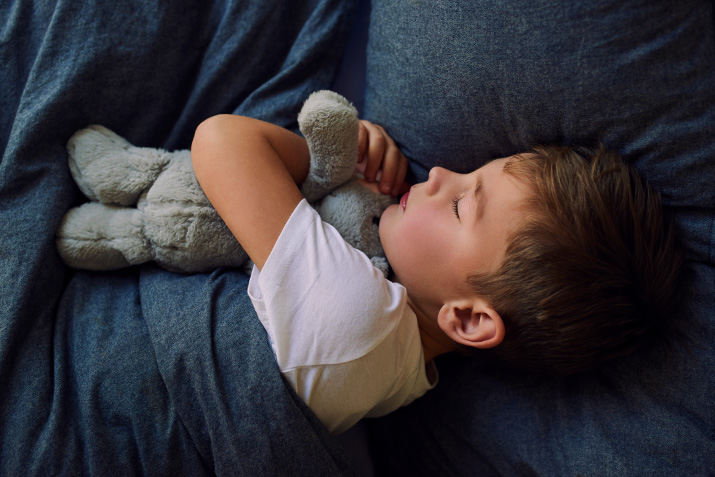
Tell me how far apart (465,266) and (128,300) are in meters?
0.55

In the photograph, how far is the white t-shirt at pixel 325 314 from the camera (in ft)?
2.18

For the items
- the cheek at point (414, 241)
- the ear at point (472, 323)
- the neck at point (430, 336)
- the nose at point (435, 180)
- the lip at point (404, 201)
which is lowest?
the neck at point (430, 336)

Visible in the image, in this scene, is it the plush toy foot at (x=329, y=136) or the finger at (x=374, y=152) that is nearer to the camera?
the plush toy foot at (x=329, y=136)

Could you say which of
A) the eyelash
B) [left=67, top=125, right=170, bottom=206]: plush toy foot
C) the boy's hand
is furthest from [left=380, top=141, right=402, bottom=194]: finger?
[left=67, top=125, right=170, bottom=206]: plush toy foot

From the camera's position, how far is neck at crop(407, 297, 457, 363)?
0.81 meters

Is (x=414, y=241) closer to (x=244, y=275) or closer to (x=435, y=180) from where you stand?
(x=435, y=180)

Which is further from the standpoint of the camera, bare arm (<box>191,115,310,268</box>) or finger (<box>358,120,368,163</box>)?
finger (<box>358,120,368,163</box>)

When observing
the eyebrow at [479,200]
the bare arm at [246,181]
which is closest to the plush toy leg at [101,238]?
the bare arm at [246,181]

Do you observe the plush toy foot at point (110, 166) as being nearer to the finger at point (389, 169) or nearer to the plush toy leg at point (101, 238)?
the plush toy leg at point (101, 238)

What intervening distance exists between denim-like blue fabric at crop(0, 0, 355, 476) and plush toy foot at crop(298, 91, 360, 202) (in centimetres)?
18

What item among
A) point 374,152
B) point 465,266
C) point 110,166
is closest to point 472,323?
point 465,266

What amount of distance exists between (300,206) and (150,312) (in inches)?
11.3

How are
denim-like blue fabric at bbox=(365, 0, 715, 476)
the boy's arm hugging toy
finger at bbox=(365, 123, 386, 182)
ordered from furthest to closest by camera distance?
finger at bbox=(365, 123, 386, 182) < the boy's arm hugging toy < denim-like blue fabric at bbox=(365, 0, 715, 476)

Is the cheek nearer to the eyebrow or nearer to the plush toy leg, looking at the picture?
the eyebrow
